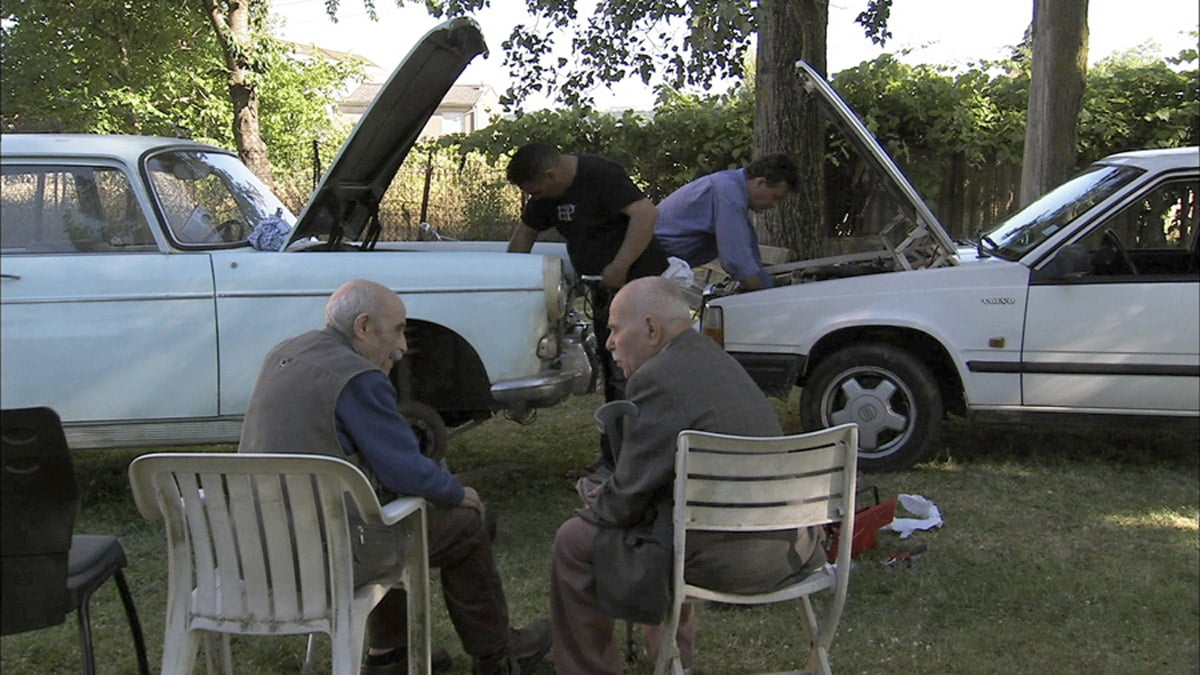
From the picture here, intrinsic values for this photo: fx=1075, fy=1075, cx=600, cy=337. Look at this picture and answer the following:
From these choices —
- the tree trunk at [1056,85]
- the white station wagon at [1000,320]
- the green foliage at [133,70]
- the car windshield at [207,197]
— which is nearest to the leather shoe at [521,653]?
the car windshield at [207,197]

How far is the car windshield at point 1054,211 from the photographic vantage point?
19.6 feet

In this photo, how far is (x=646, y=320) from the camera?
314cm

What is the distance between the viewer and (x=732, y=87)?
9859 millimetres

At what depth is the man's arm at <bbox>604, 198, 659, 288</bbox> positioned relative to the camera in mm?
5293

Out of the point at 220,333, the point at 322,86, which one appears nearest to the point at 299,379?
the point at 220,333

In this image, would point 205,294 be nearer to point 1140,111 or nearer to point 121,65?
point 1140,111

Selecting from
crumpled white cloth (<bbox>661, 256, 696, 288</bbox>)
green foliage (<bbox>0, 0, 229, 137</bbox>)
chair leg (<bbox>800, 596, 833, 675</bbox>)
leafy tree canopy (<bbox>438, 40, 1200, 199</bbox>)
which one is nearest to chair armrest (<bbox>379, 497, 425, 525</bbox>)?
chair leg (<bbox>800, 596, 833, 675</bbox>)

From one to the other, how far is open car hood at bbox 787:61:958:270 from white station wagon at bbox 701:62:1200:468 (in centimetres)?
1

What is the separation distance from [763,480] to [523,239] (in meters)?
3.26

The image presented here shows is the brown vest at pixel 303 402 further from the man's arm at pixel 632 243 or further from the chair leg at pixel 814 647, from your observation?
the man's arm at pixel 632 243

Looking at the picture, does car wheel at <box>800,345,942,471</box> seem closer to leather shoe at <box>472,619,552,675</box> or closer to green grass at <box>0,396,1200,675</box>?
green grass at <box>0,396,1200,675</box>

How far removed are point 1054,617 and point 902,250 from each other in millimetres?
2529

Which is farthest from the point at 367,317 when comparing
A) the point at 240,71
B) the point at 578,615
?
the point at 240,71

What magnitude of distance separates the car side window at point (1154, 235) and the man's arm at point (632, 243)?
2457 millimetres
